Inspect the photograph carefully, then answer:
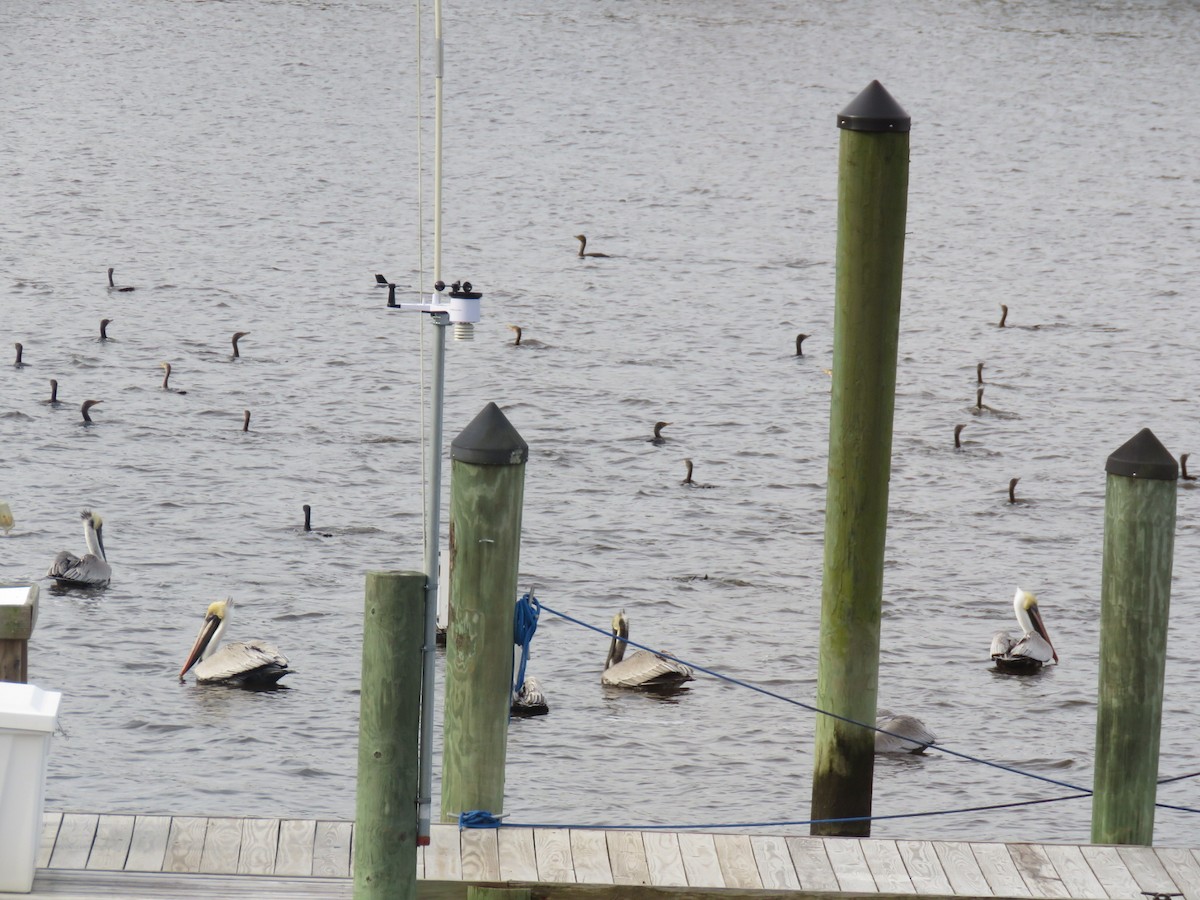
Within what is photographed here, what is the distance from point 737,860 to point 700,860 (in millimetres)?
162

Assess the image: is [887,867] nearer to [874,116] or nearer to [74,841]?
[74,841]

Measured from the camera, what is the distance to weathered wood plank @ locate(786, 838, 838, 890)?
813 centimetres

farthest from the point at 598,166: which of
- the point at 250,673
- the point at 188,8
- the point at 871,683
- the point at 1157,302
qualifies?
the point at 871,683

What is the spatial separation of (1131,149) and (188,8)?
3255cm

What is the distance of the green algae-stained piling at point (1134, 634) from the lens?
9.14 metres

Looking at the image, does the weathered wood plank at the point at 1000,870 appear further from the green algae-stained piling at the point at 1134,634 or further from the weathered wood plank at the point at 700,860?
the weathered wood plank at the point at 700,860

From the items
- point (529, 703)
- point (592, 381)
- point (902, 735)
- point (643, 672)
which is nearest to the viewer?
point (902, 735)

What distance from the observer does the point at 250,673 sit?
50.4 ft

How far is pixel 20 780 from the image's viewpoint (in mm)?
7617

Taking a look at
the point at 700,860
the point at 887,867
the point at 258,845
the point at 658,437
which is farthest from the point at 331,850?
the point at 658,437

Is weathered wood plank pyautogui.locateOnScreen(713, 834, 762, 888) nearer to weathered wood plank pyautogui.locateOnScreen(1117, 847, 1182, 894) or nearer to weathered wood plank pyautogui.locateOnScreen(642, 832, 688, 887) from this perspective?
weathered wood plank pyautogui.locateOnScreen(642, 832, 688, 887)

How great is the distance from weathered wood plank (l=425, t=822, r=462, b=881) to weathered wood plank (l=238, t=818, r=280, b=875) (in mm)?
669

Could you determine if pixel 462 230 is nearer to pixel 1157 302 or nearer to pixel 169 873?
pixel 1157 302

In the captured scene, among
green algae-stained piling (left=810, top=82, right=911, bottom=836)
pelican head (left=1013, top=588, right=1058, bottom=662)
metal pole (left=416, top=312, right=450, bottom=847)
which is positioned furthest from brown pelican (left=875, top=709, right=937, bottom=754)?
metal pole (left=416, top=312, right=450, bottom=847)
